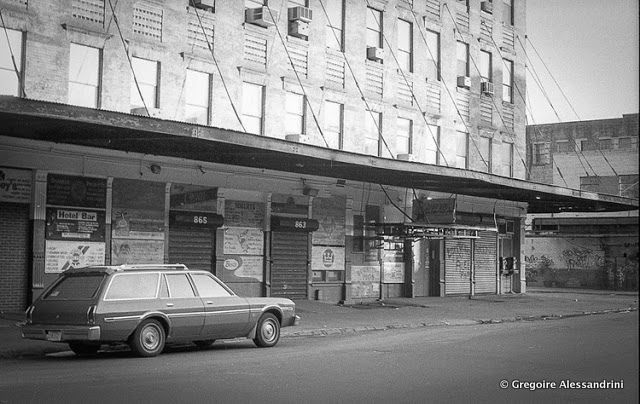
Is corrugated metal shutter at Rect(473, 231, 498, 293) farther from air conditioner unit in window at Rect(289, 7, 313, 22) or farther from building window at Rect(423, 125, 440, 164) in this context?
air conditioner unit in window at Rect(289, 7, 313, 22)

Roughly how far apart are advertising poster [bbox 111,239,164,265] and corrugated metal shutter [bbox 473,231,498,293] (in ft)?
49.6

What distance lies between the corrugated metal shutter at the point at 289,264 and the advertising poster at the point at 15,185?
25.1ft

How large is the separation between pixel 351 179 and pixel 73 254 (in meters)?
9.65

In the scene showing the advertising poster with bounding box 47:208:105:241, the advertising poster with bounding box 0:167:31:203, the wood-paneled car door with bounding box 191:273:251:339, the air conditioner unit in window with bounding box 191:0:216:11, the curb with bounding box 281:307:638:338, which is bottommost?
the curb with bounding box 281:307:638:338

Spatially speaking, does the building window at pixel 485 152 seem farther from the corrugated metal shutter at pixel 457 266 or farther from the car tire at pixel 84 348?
the car tire at pixel 84 348

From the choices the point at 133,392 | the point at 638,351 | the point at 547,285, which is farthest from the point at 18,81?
the point at 547,285

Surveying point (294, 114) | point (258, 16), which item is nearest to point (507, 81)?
point (294, 114)

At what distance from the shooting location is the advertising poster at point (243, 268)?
2297 cm

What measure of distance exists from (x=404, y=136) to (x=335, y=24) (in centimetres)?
476

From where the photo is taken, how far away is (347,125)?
26266mm

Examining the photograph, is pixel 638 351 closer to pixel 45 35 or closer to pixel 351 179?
pixel 45 35

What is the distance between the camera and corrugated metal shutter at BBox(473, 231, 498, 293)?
108ft

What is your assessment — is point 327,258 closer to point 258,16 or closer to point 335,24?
point 335,24

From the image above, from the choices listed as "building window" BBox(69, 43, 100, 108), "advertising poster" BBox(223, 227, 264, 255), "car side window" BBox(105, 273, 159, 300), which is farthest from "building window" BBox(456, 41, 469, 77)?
"car side window" BBox(105, 273, 159, 300)
